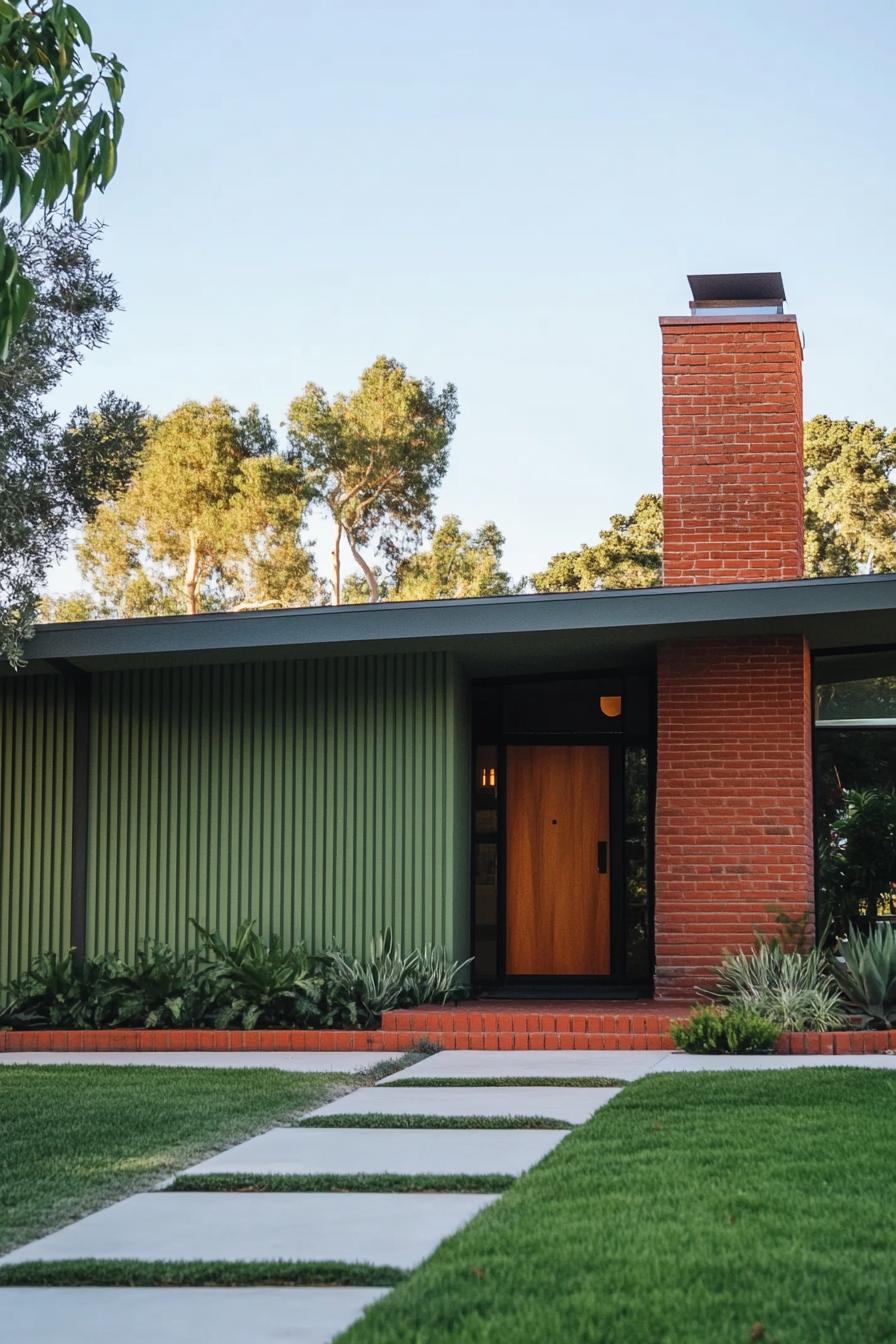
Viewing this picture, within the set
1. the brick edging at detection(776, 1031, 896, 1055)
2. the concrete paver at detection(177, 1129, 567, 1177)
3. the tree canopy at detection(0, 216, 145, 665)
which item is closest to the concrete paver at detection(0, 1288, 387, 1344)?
the concrete paver at detection(177, 1129, 567, 1177)

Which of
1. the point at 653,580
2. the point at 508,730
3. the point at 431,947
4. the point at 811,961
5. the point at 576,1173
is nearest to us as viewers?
the point at 576,1173

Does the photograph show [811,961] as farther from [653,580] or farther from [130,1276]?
[653,580]

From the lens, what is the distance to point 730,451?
44.9 feet

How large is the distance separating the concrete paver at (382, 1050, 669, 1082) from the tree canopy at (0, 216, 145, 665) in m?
3.92

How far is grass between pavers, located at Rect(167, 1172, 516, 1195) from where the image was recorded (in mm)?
6223

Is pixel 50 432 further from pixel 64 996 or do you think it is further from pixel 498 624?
pixel 64 996

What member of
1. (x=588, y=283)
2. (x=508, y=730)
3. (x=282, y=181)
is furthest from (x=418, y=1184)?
(x=282, y=181)

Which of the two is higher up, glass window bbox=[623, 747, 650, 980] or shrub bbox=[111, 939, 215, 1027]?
glass window bbox=[623, 747, 650, 980]

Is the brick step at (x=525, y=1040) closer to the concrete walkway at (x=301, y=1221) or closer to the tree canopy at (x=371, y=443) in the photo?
the concrete walkway at (x=301, y=1221)

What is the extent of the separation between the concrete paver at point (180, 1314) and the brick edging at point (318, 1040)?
22.9ft

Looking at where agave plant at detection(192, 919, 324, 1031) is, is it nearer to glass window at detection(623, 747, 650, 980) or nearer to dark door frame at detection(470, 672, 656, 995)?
dark door frame at detection(470, 672, 656, 995)

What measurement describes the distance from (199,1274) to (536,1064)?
19.3 ft

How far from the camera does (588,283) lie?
34.5 m

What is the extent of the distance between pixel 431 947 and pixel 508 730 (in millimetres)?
2578
